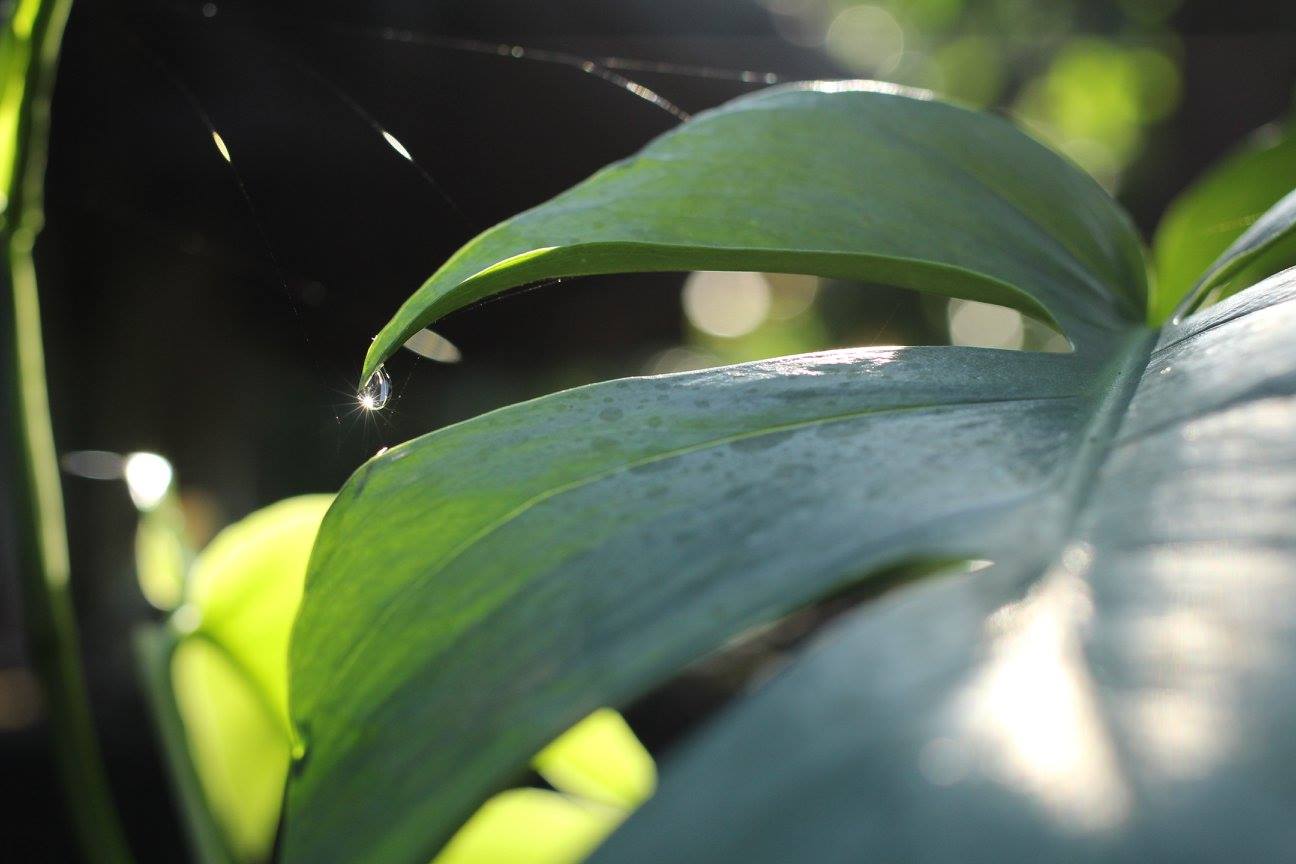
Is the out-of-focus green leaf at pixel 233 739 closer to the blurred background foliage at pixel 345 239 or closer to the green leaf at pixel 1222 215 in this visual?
the blurred background foliage at pixel 345 239

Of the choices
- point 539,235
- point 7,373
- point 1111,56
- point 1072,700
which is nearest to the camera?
point 1072,700

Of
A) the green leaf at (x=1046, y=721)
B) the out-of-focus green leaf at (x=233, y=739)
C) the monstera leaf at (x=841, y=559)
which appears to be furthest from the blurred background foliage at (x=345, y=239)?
the green leaf at (x=1046, y=721)

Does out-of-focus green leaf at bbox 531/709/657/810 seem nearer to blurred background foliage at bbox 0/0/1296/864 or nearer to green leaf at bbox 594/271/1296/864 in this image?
blurred background foliage at bbox 0/0/1296/864

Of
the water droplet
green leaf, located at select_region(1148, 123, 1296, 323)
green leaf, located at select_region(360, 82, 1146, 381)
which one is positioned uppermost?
green leaf, located at select_region(1148, 123, 1296, 323)

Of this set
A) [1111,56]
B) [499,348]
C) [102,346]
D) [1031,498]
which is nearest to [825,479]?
[1031,498]

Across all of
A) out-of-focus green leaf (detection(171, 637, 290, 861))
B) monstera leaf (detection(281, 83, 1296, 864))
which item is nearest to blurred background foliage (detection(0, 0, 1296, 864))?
out-of-focus green leaf (detection(171, 637, 290, 861))

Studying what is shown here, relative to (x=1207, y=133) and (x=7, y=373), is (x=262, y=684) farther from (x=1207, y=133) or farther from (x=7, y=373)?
(x=1207, y=133)
